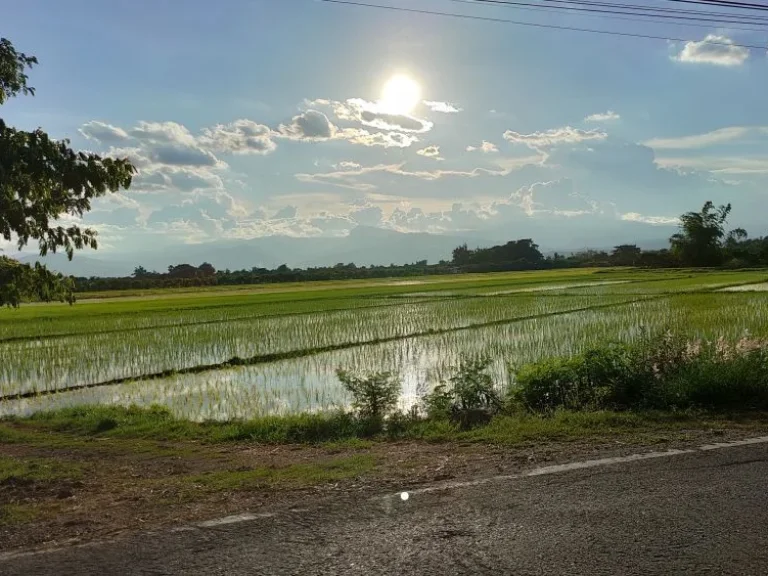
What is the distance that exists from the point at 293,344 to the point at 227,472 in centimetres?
1056

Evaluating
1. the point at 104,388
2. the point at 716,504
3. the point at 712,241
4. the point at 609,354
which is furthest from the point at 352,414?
the point at 712,241

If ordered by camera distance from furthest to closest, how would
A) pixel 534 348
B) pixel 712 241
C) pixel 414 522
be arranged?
pixel 712 241, pixel 534 348, pixel 414 522

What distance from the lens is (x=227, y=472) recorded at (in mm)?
5062

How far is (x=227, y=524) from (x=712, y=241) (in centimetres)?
7163

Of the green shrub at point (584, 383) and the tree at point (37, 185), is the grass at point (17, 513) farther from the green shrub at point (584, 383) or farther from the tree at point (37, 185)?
the green shrub at point (584, 383)

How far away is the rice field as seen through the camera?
10.2 meters

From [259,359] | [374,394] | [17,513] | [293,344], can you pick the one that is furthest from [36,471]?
[293,344]

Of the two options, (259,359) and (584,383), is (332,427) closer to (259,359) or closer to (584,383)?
(584,383)

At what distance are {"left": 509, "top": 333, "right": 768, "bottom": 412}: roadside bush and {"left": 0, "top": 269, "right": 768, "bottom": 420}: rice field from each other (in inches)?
38.8

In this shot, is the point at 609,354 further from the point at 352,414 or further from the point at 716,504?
the point at 716,504

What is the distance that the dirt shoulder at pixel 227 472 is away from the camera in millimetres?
3961

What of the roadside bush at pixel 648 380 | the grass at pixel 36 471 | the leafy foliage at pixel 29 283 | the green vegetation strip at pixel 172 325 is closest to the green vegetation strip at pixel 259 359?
the leafy foliage at pixel 29 283

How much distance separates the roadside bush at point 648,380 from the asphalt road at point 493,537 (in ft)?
7.85

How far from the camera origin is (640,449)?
4.93 meters
